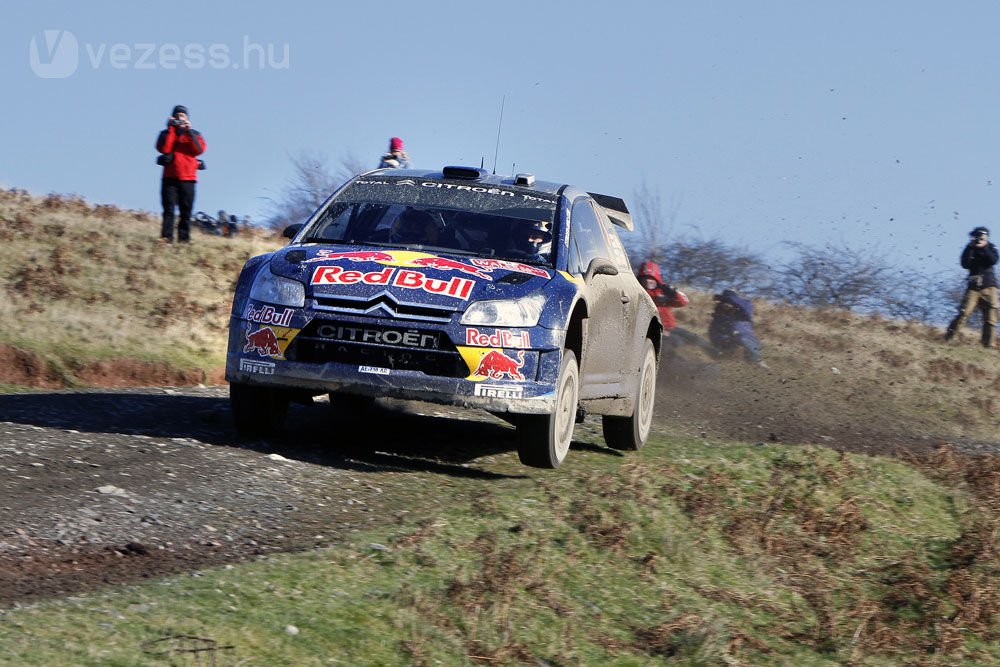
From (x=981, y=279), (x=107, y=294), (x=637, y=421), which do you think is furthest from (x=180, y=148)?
(x=981, y=279)

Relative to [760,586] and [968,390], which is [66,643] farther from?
[968,390]

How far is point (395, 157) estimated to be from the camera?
58.3 feet

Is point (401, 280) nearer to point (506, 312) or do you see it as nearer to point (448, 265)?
point (448, 265)

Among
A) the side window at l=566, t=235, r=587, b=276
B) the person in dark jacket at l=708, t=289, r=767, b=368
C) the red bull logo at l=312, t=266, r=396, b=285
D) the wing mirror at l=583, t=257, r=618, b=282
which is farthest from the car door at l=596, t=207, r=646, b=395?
the person in dark jacket at l=708, t=289, r=767, b=368

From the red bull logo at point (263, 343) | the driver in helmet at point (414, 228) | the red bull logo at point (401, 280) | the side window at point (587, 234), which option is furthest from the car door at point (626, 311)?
the red bull logo at point (263, 343)

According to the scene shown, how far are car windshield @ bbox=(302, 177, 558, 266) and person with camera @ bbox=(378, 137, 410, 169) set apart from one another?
8.84 metres

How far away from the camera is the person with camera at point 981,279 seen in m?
21.5

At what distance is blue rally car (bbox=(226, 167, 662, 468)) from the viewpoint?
7.26m

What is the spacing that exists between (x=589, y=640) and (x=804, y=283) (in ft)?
75.7

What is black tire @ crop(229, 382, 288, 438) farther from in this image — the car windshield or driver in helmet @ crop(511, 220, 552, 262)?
driver in helmet @ crop(511, 220, 552, 262)

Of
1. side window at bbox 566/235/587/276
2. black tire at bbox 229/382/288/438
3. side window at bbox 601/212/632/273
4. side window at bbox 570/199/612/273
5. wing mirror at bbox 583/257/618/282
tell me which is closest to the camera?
black tire at bbox 229/382/288/438

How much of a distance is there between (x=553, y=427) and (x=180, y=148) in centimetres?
1003

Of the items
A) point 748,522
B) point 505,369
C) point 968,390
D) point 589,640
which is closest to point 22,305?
point 505,369

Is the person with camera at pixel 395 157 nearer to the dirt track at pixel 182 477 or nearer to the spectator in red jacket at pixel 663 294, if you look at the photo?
the spectator in red jacket at pixel 663 294
